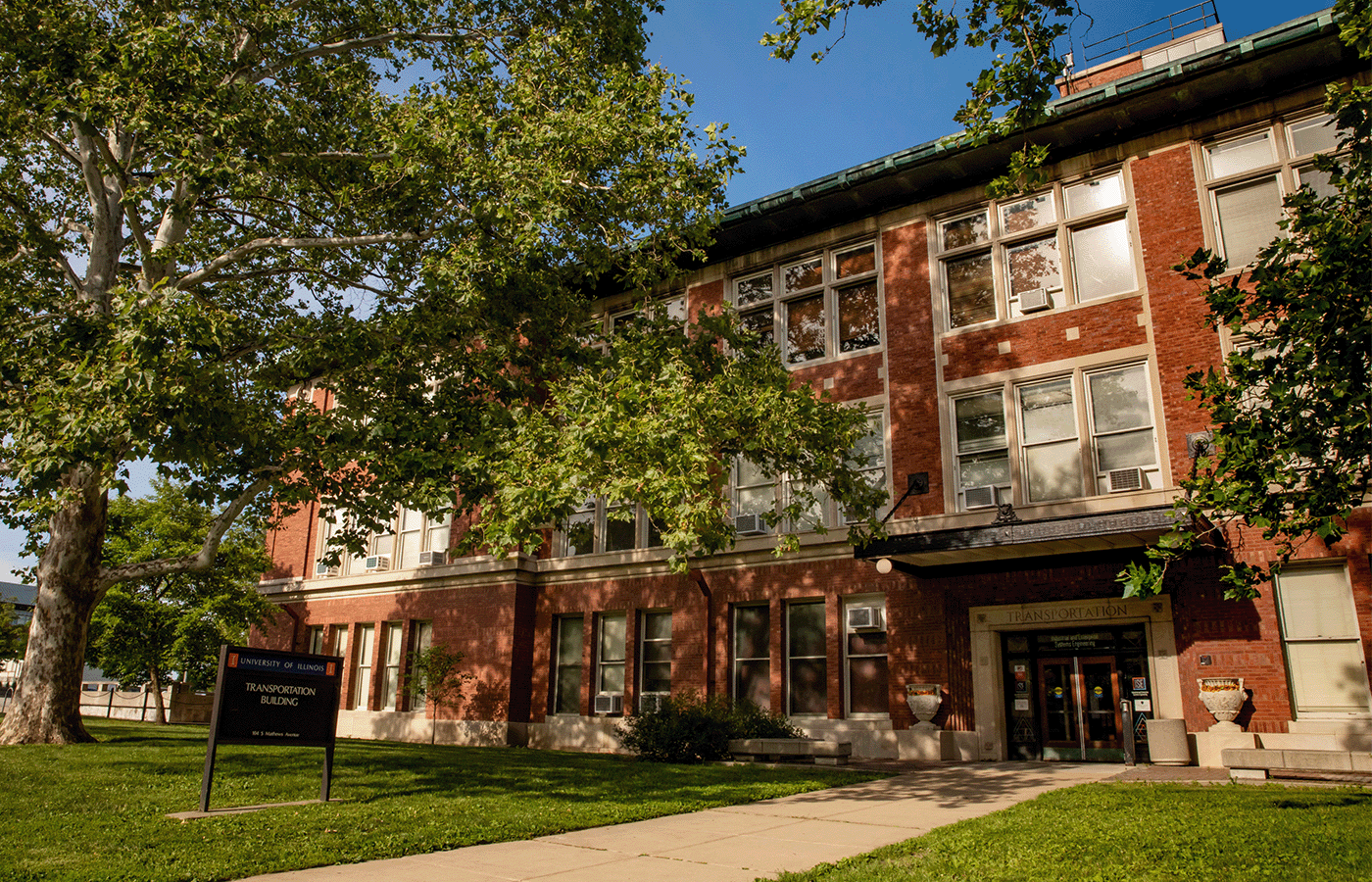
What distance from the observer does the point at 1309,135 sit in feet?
52.7

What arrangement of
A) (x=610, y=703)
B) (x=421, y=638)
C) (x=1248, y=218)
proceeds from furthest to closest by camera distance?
1. (x=421, y=638)
2. (x=610, y=703)
3. (x=1248, y=218)

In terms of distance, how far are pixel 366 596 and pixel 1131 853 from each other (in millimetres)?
23932

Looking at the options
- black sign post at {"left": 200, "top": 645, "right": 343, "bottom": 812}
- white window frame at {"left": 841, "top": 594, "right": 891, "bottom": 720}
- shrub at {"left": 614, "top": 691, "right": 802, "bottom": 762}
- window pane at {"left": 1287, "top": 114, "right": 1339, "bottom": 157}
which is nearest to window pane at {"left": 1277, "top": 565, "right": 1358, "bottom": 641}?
white window frame at {"left": 841, "top": 594, "right": 891, "bottom": 720}

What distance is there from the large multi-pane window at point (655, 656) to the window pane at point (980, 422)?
810 centimetres

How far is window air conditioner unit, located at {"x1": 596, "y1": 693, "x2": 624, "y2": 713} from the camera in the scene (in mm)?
21844

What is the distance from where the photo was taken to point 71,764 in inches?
482

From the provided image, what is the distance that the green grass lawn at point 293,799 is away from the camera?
654 centimetres

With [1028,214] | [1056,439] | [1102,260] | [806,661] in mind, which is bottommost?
[806,661]

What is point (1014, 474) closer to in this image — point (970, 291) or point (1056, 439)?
point (1056, 439)

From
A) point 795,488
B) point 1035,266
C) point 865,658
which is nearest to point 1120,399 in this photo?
point 1035,266

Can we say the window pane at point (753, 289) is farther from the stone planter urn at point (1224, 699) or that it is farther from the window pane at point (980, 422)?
the stone planter urn at point (1224, 699)

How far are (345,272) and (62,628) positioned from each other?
7.75 meters

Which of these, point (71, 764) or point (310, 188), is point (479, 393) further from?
point (71, 764)

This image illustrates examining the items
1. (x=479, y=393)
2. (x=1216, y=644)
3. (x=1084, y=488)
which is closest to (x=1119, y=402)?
(x=1084, y=488)
